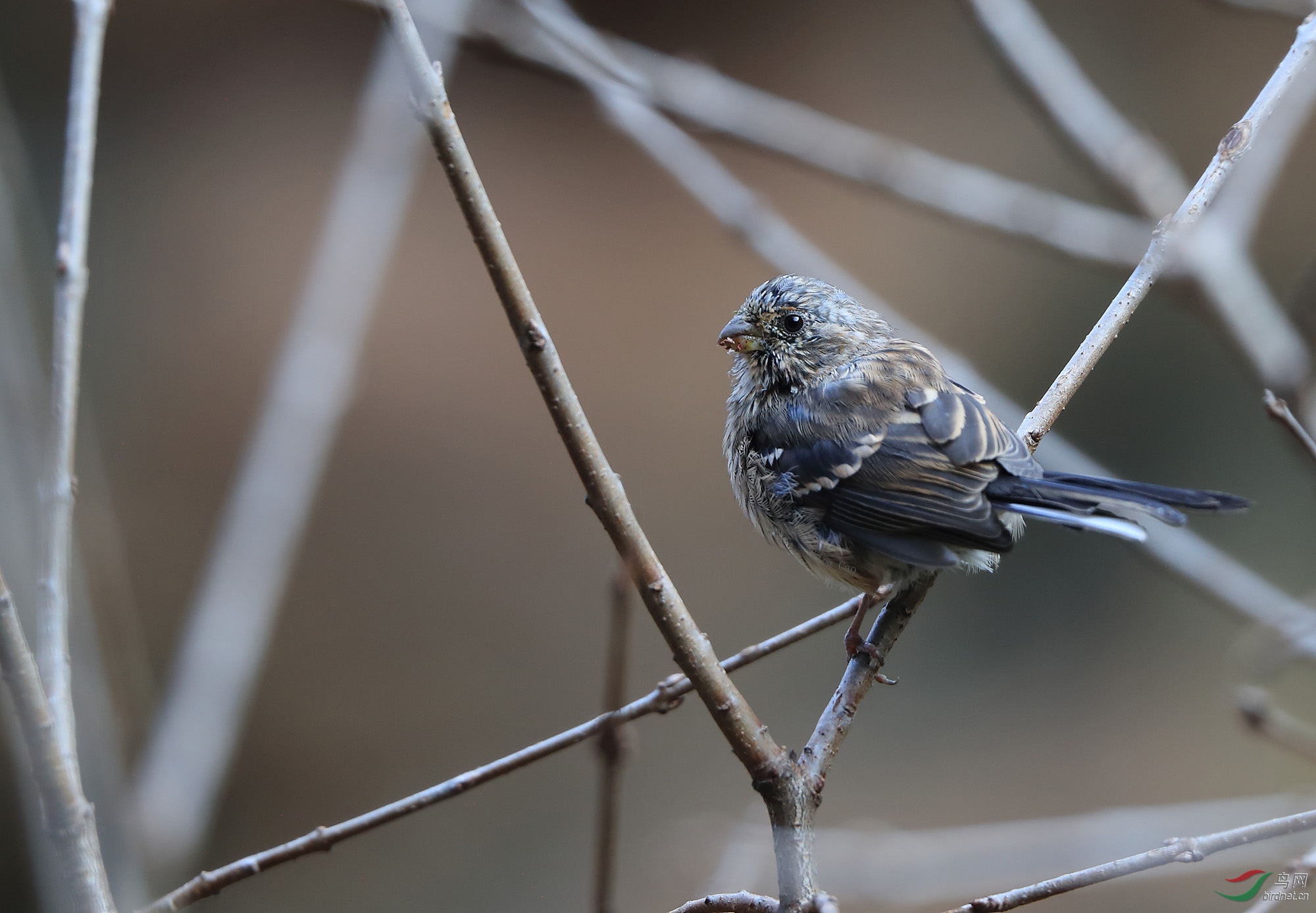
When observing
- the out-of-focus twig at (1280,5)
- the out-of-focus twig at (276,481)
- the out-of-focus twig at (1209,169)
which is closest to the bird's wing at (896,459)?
the out-of-focus twig at (1209,169)

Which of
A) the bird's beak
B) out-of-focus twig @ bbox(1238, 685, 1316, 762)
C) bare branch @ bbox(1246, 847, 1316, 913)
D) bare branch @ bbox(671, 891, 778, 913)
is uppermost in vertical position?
the bird's beak

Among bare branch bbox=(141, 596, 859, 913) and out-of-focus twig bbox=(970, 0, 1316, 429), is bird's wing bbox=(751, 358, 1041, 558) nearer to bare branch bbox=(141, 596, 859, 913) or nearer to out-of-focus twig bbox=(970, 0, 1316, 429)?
out-of-focus twig bbox=(970, 0, 1316, 429)

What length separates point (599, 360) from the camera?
20.0ft

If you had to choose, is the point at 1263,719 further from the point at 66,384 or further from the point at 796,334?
the point at 66,384

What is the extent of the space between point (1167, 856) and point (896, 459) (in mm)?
1231

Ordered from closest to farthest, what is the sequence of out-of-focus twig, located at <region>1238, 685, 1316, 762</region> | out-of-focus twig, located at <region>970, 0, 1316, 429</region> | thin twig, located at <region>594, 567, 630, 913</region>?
thin twig, located at <region>594, 567, 630, 913</region> → out-of-focus twig, located at <region>1238, 685, 1316, 762</region> → out-of-focus twig, located at <region>970, 0, 1316, 429</region>

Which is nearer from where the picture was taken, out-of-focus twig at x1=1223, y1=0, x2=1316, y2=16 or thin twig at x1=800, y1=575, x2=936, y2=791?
thin twig at x1=800, y1=575, x2=936, y2=791

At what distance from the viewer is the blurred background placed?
5547 millimetres

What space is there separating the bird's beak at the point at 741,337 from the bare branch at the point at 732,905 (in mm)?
1742

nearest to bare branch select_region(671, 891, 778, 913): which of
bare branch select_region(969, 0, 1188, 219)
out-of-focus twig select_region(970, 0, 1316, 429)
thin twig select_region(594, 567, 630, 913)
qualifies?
thin twig select_region(594, 567, 630, 913)

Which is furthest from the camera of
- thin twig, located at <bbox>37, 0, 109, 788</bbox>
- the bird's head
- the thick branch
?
the bird's head

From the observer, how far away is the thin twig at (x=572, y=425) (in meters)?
1.30

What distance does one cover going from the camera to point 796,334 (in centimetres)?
290

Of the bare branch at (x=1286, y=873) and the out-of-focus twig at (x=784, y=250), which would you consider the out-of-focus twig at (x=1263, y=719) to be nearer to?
the out-of-focus twig at (x=784, y=250)
